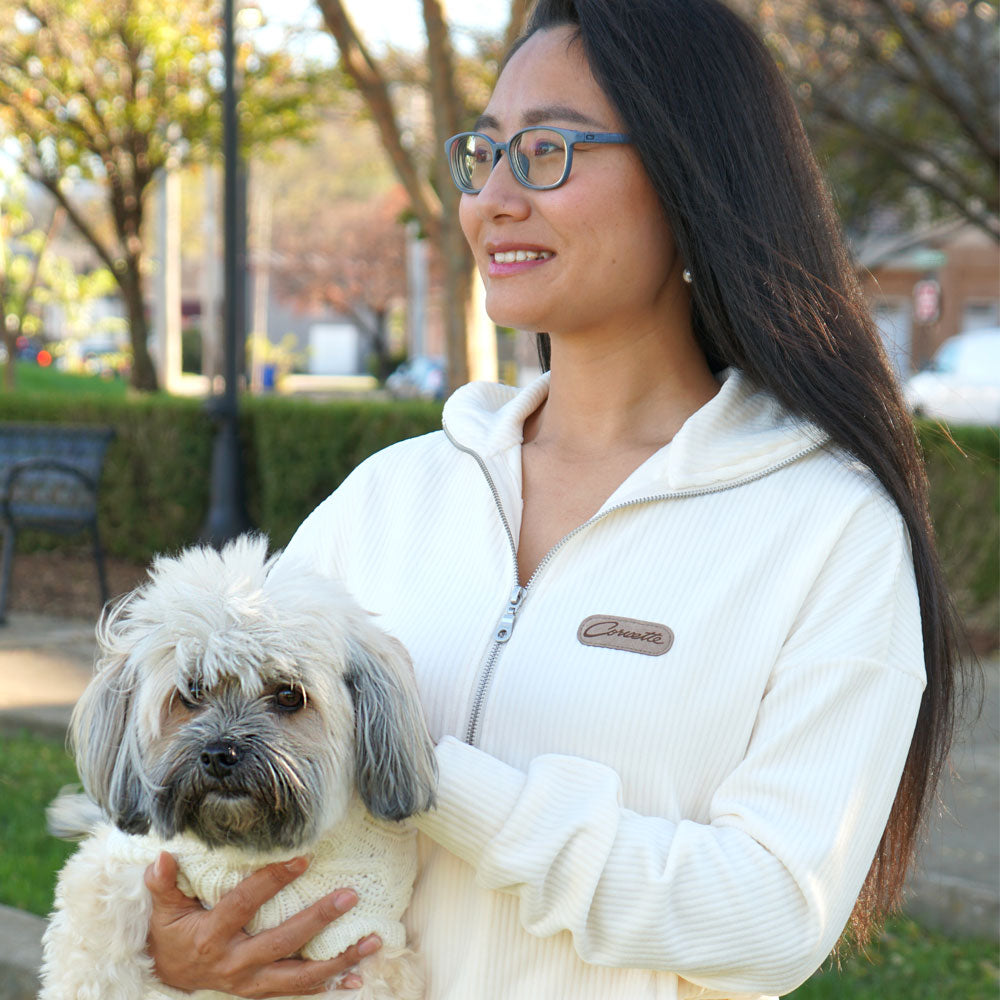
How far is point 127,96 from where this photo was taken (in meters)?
16.4

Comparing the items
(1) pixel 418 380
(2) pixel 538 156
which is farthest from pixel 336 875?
(1) pixel 418 380

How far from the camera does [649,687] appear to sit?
2.01 metres

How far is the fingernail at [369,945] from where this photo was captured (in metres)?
2.08

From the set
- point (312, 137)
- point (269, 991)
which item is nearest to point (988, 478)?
point (269, 991)

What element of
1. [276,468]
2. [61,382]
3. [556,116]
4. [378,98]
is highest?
[378,98]

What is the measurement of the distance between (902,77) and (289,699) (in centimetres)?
1356

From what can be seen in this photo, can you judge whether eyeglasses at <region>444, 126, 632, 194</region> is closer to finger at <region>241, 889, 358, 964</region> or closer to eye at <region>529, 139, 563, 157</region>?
eye at <region>529, 139, 563, 157</region>

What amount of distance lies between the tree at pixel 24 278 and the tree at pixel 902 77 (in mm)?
11382

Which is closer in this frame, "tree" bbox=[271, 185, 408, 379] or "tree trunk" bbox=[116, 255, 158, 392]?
"tree trunk" bbox=[116, 255, 158, 392]

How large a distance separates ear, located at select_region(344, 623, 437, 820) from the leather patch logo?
311 millimetres

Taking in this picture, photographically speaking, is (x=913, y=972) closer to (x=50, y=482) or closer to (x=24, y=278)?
(x=50, y=482)

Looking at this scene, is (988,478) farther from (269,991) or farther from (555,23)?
(269,991)

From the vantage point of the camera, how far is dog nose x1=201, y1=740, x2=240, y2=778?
1979 mm

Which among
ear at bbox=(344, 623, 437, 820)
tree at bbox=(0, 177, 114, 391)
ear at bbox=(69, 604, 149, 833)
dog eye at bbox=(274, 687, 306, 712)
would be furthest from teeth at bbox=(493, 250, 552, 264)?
tree at bbox=(0, 177, 114, 391)
